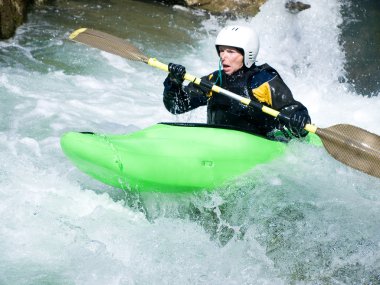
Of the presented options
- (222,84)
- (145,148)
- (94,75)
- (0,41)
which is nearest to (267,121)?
(222,84)

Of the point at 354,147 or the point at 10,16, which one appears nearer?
the point at 354,147

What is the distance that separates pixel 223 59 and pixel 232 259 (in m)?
1.41

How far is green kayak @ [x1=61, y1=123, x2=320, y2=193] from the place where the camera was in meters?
3.55

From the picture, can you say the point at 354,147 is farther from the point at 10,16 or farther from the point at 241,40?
the point at 10,16

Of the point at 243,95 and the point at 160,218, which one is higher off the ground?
the point at 243,95

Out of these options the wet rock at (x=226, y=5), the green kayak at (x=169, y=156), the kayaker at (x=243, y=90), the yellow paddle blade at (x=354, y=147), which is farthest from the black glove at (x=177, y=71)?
the wet rock at (x=226, y=5)

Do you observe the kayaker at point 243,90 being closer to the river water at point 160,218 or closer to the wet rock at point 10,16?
the river water at point 160,218

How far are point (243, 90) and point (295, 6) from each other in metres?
6.02

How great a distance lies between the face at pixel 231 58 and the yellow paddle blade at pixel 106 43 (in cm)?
89

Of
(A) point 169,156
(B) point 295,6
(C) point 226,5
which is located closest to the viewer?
(A) point 169,156

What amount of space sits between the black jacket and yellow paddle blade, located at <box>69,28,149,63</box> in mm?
603

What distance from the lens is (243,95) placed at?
3900 millimetres

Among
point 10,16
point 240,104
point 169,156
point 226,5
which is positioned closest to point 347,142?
point 240,104

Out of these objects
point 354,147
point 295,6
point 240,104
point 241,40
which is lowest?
point 295,6
